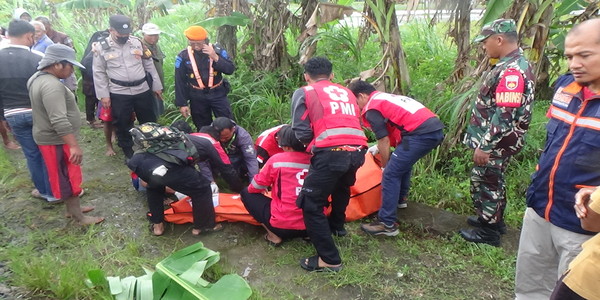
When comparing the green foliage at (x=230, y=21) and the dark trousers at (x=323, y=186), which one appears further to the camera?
the green foliage at (x=230, y=21)

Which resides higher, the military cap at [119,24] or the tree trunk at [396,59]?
the military cap at [119,24]

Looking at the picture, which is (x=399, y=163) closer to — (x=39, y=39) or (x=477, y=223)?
(x=477, y=223)

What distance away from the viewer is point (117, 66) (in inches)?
187

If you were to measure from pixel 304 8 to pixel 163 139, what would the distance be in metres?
3.65

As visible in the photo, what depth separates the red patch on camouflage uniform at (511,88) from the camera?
3.14 metres

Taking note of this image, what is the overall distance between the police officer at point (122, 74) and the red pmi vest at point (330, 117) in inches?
104

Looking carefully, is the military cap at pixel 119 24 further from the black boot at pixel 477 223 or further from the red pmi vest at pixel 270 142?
the black boot at pixel 477 223

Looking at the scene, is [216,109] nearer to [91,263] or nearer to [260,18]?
[260,18]

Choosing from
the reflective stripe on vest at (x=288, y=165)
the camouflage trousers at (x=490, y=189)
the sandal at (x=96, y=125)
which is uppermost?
the reflective stripe on vest at (x=288, y=165)

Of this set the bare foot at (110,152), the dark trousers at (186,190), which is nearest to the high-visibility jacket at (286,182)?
the dark trousers at (186,190)

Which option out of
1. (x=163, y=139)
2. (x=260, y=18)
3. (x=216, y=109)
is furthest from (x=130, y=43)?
(x=260, y=18)

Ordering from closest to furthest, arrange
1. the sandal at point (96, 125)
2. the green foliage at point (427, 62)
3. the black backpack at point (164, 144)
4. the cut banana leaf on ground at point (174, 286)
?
the cut banana leaf on ground at point (174, 286)
the black backpack at point (164, 144)
the green foliage at point (427, 62)
the sandal at point (96, 125)

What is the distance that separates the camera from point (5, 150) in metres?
5.66

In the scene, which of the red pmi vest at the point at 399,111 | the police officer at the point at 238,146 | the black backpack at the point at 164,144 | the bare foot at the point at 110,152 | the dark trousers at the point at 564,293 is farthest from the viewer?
A: the bare foot at the point at 110,152
